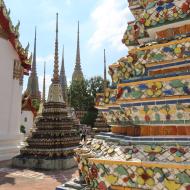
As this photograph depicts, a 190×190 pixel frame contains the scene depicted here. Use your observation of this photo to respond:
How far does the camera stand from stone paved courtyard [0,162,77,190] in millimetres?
6906

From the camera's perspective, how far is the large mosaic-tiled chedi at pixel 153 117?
8.77 feet

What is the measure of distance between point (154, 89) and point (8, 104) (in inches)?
393

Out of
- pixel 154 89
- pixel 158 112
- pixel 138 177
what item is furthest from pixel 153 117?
pixel 138 177

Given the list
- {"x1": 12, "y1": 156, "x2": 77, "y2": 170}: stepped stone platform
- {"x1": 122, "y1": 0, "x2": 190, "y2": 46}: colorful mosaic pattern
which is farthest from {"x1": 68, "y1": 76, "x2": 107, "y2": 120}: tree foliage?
{"x1": 122, "y1": 0, "x2": 190, "y2": 46}: colorful mosaic pattern

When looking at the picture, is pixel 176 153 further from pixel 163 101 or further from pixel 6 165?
pixel 6 165

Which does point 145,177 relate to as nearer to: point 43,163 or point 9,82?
point 43,163

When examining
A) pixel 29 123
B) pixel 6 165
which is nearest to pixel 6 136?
pixel 6 165

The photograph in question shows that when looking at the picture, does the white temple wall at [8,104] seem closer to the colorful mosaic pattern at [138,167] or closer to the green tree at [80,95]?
the colorful mosaic pattern at [138,167]

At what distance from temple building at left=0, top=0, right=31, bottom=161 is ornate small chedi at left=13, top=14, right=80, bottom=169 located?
1.56 m

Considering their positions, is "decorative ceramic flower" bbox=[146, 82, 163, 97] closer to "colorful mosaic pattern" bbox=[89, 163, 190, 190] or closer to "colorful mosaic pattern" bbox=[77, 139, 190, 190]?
"colorful mosaic pattern" bbox=[77, 139, 190, 190]

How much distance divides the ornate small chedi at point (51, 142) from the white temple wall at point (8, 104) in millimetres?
1483

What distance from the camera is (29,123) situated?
26.7 meters

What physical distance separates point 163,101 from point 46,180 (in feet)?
18.7

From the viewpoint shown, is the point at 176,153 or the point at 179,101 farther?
the point at 179,101
